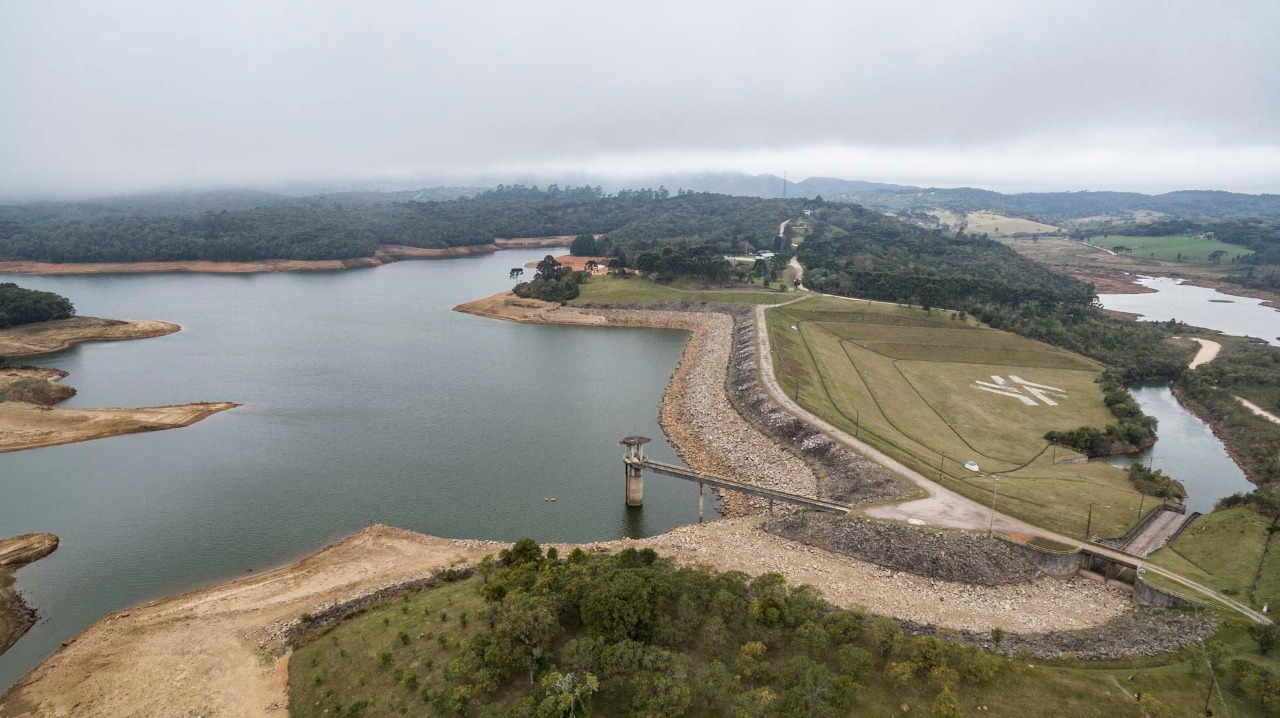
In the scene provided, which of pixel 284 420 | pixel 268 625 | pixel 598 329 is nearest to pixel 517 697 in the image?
pixel 268 625

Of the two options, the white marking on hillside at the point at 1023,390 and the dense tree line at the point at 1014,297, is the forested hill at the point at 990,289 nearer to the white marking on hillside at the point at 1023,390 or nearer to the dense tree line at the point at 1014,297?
the dense tree line at the point at 1014,297

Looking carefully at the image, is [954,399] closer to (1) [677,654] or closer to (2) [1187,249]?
(1) [677,654]

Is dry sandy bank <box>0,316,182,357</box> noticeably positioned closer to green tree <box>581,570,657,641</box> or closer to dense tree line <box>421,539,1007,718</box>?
dense tree line <box>421,539,1007,718</box>

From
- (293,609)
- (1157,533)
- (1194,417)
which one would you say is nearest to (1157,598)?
(1157,533)

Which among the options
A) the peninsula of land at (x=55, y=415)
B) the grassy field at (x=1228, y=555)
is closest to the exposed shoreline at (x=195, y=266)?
the peninsula of land at (x=55, y=415)

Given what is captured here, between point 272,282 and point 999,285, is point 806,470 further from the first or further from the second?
point 272,282

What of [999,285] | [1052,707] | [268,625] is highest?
[999,285]

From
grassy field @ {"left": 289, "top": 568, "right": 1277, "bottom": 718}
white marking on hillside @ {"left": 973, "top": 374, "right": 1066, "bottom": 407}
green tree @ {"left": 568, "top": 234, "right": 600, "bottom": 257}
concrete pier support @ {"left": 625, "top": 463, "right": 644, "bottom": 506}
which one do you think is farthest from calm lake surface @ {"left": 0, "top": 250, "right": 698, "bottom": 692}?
green tree @ {"left": 568, "top": 234, "right": 600, "bottom": 257}
